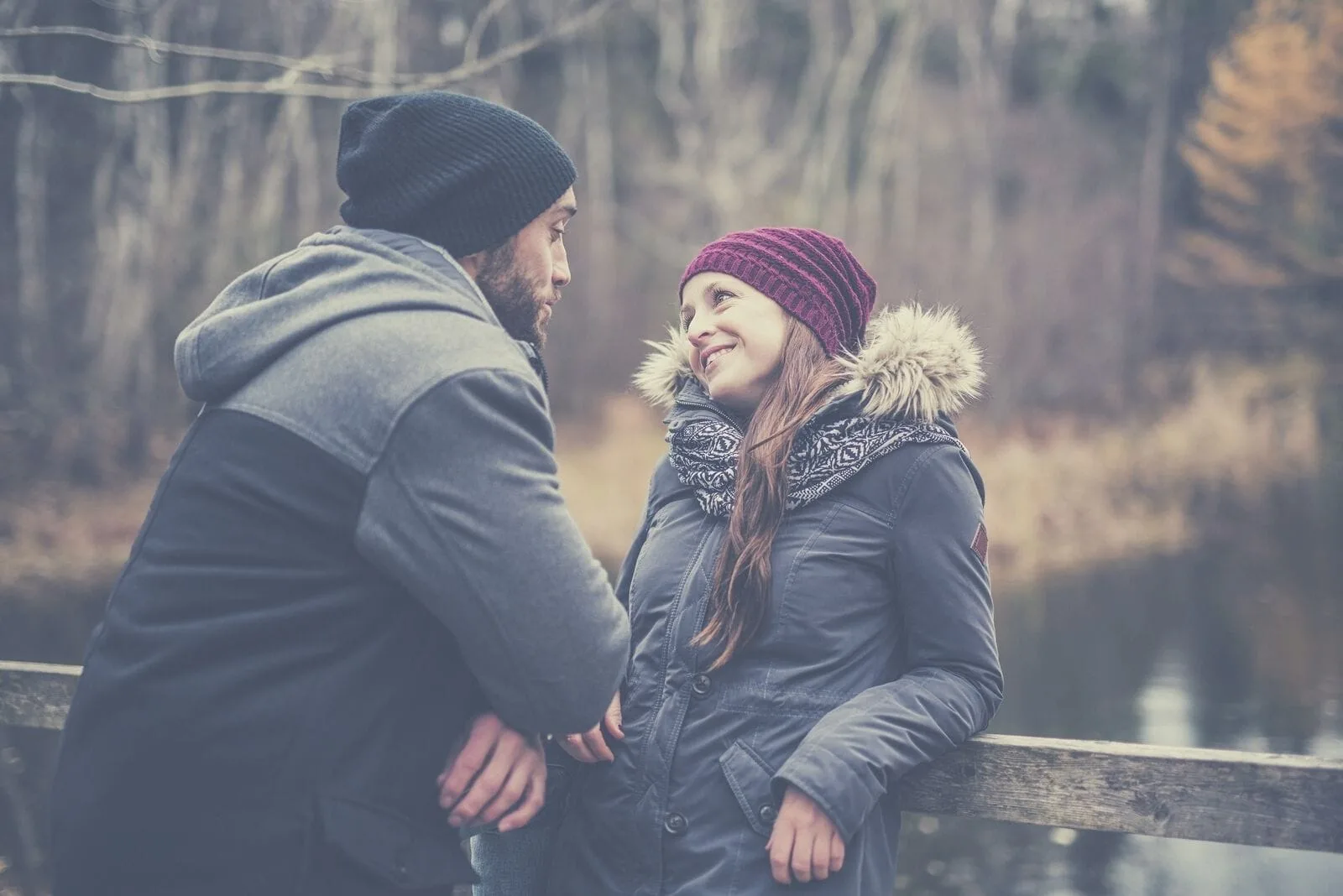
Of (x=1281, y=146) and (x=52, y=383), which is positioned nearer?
(x=52, y=383)

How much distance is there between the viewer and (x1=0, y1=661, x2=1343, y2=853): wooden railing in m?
1.86

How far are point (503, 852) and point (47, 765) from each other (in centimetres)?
508

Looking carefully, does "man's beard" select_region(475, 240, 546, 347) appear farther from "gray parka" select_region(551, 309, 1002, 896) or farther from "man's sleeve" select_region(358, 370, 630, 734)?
"gray parka" select_region(551, 309, 1002, 896)

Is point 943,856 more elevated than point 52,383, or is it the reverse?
point 52,383

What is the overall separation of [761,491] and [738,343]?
1.16 ft

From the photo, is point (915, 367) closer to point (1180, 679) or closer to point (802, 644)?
point (802, 644)

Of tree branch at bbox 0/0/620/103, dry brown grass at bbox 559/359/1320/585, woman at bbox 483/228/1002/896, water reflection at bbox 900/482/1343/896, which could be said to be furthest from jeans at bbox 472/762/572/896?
dry brown grass at bbox 559/359/1320/585

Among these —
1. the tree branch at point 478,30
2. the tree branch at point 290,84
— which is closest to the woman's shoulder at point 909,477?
the tree branch at point 290,84

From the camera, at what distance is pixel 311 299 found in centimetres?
168

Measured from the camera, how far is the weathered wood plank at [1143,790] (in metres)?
1.86

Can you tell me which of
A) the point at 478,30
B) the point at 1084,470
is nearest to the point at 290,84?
the point at 478,30

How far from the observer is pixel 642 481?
40.7 ft

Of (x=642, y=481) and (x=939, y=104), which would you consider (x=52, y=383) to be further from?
(x=939, y=104)

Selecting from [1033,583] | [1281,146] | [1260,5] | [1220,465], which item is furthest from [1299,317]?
[1033,583]
